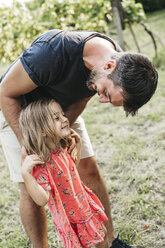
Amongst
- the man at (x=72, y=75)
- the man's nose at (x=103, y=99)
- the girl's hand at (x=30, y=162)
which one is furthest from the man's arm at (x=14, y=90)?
the man's nose at (x=103, y=99)

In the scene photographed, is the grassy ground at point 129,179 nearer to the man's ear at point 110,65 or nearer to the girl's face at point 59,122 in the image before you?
the girl's face at point 59,122

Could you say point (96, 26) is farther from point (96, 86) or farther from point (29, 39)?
point (96, 86)

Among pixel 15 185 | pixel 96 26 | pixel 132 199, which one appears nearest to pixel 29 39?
pixel 96 26

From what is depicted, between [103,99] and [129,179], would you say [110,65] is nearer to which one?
[103,99]

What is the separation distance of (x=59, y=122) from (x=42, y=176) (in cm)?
34

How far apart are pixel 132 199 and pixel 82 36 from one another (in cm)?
161

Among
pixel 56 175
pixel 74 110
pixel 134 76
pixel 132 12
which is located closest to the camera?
pixel 134 76

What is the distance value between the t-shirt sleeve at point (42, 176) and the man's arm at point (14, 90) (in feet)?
0.77

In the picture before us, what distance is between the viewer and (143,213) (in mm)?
2562

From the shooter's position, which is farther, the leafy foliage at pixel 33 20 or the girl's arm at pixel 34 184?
the leafy foliage at pixel 33 20

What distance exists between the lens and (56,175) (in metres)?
1.81

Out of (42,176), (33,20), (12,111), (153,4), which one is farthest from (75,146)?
(153,4)

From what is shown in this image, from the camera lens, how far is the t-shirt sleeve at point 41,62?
1.68 metres

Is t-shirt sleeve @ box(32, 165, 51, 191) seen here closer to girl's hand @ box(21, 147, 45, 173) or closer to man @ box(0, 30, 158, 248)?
girl's hand @ box(21, 147, 45, 173)
